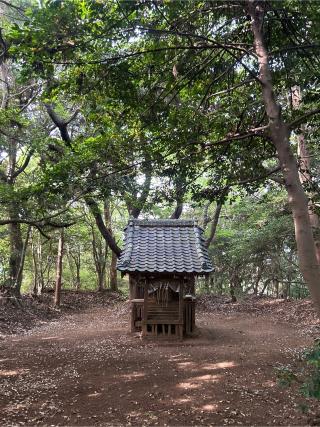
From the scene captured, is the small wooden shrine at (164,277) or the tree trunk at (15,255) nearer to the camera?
the small wooden shrine at (164,277)

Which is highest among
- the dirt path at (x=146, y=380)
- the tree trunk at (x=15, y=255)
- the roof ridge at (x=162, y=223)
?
the roof ridge at (x=162, y=223)

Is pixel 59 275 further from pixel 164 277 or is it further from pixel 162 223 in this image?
pixel 164 277

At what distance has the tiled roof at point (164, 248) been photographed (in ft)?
34.5

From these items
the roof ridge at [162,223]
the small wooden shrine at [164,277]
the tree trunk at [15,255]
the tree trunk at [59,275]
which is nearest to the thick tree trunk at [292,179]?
the small wooden shrine at [164,277]

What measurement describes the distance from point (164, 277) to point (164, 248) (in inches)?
40.4

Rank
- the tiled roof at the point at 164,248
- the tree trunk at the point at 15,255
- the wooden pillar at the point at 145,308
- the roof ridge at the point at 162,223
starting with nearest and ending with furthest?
the tiled roof at the point at 164,248 < the wooden pillar at the point at 145,308 < the roof ridge at the point at 162,223 < the tree trunk at the point at 15,255

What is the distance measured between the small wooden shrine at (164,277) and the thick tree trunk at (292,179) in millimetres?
6130

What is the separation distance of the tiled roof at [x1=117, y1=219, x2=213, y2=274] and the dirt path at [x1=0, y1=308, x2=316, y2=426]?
2074mm

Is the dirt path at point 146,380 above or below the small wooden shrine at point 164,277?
below

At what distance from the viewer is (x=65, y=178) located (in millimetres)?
6797

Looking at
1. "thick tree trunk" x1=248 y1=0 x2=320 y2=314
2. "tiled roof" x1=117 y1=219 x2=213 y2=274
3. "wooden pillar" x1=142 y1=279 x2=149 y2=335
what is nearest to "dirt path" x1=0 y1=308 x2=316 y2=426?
"wooden pillar" x1=142 y1=279 x2=149 y2=335

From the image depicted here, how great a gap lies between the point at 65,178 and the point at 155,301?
5.56 metres

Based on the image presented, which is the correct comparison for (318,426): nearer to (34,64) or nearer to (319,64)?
(319,64)

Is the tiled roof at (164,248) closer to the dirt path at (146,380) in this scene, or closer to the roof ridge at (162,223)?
the roof ridge at (162,223)
